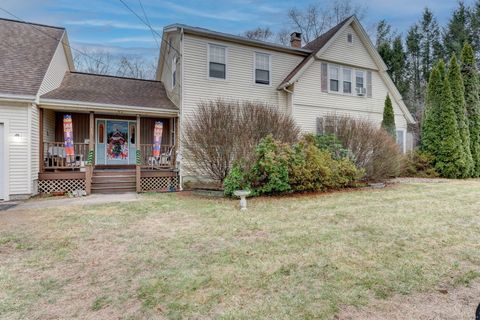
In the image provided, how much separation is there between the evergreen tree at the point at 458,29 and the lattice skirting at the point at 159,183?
30.4 metres

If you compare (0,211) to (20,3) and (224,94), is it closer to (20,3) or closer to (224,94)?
(224,94)

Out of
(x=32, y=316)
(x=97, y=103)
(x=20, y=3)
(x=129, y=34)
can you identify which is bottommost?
(x=32, y=316)

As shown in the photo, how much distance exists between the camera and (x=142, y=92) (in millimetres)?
13258

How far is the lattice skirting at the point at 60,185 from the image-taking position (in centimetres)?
975

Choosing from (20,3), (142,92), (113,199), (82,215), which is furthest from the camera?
(142,92)

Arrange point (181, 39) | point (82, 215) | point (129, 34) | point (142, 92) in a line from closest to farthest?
point (82, 215)
point (181, 39)
point (142, 92)
point (129, 34)

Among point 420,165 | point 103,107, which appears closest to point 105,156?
point 103,107

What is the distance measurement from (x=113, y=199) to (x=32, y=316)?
6305 mm

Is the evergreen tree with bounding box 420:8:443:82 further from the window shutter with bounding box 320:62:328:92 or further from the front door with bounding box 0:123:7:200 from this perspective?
the front door with bounding box 0:123:7:200

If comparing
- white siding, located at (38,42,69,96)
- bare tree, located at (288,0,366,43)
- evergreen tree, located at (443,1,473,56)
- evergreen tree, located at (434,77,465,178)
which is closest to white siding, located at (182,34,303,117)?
white siding, located at (38,42,69,96)

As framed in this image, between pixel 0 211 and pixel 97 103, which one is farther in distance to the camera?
pixel 97 103

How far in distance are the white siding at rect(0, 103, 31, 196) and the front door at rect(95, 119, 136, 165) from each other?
3765 millimetres

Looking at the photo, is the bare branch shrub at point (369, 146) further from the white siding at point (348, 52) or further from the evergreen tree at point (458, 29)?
the evergreen tree at point (458, 29)

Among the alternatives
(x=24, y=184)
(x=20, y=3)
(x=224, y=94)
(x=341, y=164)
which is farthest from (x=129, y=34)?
(x=341, y=164)
